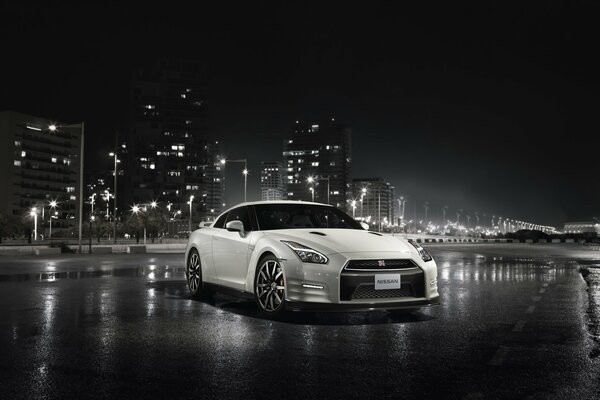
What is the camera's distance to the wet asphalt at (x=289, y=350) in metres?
4.66

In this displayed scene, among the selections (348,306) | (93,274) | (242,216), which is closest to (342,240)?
(348,306)

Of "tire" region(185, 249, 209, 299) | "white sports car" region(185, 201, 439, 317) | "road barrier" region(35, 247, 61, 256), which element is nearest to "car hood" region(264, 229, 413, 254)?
"white sports car" region(185, 201, 439, 317)

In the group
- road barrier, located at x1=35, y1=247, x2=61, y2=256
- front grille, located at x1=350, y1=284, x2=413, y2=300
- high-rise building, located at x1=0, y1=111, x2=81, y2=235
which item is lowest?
road barrier, located at x1=35, y1=247, x2=61, y2=256

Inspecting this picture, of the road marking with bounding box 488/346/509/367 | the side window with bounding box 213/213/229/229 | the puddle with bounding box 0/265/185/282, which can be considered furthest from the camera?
the puddle with bounding box 0/265/185/282

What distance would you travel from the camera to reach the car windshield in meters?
9.29

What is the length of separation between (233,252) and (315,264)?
2.16m

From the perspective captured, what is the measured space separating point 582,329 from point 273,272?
4134mm

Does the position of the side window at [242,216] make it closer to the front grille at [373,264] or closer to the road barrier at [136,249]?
the front grille at [373,264]

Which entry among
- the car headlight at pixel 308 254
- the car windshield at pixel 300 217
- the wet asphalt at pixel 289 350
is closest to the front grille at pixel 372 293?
the wet asphalt at pixel 289 350

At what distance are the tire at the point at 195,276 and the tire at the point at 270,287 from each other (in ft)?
7.41

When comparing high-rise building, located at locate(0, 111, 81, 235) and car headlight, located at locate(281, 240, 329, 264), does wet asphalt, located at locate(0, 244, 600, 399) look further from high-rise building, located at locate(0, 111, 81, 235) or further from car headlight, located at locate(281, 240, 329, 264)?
high-rise building, located at locate(0, 111, 81, 235)

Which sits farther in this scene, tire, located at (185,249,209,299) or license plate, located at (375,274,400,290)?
tire, located at (185,249,209,299)

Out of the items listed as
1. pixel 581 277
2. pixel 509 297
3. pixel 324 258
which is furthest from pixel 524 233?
pixel 324 258

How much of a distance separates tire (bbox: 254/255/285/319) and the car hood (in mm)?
413
